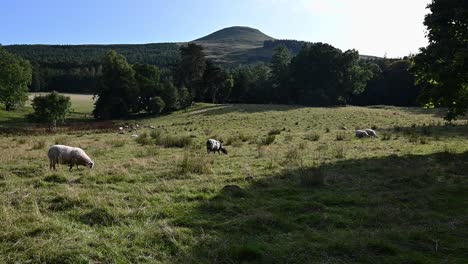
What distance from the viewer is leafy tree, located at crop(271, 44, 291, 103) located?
3204 inches

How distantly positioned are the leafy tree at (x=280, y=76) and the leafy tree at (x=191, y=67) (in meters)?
16.0

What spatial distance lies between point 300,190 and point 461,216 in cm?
383

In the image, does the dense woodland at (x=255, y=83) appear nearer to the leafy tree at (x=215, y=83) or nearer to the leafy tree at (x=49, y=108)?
the leafy tree at (x=215, y=83)

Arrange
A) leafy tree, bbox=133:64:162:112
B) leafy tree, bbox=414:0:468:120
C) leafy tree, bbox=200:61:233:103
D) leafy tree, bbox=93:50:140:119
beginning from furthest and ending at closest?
leafy tree, bbox=200:61:233:103 → leafy tree, bbox=133:64:162:112 → leafy tree, bbox=93:50:140:119 → leafy tree, bbox=414:0:468:120

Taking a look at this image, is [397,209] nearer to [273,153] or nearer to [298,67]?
[273,153]

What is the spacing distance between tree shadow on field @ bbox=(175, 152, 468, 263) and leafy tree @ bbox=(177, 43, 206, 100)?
6634 cm

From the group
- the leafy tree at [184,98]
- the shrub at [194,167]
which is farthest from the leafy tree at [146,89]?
the shrub at [194,167]

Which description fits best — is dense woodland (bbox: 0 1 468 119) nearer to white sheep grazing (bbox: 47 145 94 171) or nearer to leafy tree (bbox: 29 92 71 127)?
leafy tree (bbox: 29 92 71 127)

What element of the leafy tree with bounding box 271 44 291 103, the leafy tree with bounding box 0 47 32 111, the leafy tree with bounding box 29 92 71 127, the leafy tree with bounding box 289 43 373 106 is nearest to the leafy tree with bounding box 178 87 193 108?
the leafy tree with bounding box 271 44 291 103

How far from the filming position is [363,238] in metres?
6.82

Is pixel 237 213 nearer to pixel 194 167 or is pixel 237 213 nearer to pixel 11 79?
pixel 194 167

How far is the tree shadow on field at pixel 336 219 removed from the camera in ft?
20.6

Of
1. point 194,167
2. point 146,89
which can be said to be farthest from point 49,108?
point 194,167

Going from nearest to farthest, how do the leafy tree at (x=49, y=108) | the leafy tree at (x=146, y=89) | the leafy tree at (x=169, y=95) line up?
the leafy tree at (x=49, y=108)
the leafy tree at (x=169, y=95)
the leafy tree at (x=146, y=89)
